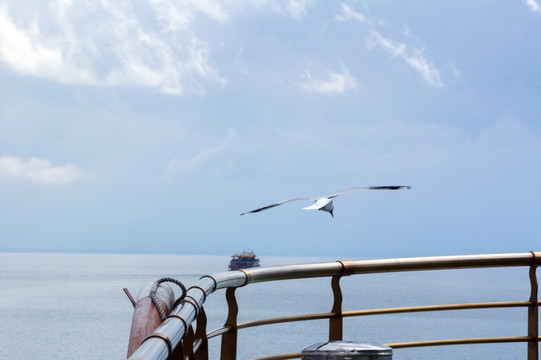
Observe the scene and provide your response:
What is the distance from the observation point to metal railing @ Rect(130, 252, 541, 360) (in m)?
1.47

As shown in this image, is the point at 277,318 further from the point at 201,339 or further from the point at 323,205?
the point at 323,205

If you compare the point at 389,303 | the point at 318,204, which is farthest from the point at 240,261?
the point at 318,204

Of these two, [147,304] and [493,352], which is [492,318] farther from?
[147,304]

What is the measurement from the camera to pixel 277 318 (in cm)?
280

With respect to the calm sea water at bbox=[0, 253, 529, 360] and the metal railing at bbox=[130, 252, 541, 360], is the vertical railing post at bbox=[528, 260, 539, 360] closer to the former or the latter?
the metal railing at bbox=[130, 252, 541, 360]

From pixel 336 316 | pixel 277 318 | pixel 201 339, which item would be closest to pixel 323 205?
pixel 336 316

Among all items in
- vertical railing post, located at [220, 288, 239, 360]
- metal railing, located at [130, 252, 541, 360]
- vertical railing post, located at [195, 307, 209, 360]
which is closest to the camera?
metal railing, located at [130, 252, 541, 360]

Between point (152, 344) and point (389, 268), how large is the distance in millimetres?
2242

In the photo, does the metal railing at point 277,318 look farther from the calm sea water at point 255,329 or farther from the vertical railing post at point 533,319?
the calm sea water at point 255,329

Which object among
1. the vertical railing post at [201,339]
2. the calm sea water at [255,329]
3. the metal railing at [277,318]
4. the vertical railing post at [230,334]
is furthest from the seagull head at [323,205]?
the calm sea water at [255,329]

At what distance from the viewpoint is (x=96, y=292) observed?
117 m

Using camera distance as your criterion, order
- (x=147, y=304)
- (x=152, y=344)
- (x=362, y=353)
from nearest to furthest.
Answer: (x=152, y=344) → (x=362, y=353) → (x=147, y=304)

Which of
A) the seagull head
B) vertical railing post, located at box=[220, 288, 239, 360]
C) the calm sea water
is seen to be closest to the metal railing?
vertical railing post, located at box=[220, 288, 239, 360]

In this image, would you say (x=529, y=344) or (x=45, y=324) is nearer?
(x=529, y=344)
